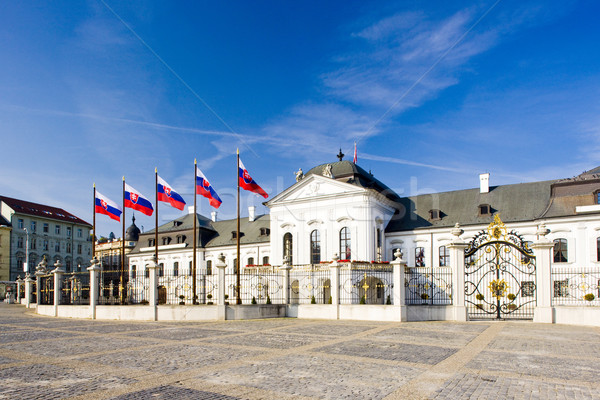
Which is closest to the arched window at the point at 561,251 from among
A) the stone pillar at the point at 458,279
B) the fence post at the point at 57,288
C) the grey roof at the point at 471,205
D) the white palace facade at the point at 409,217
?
the white palace facade at the point at 409,217

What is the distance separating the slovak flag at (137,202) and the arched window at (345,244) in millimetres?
18337

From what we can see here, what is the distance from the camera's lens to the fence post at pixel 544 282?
17.2 m

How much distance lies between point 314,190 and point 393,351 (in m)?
31.9

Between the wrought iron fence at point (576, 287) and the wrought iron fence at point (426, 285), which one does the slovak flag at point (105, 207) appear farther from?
the wrought iron fence at point (576, 287)

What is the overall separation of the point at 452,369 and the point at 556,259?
31301 mm

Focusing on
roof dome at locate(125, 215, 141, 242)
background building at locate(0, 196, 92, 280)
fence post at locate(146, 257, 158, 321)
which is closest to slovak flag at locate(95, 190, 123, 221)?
fence post at locate(146, 257, 158, 321)

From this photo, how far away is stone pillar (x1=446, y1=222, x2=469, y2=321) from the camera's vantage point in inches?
712

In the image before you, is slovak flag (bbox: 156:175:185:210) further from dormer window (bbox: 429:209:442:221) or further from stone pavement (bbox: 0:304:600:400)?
dormer window (bbox: 429:209:442:221)

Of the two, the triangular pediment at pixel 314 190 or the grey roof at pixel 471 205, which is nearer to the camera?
the grey roof at pixel 471 205

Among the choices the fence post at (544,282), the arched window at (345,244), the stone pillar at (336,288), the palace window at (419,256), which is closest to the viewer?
the fence post at (544,282)

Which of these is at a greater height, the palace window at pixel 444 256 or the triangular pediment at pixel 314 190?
the triangular pediment at pixel 314 190

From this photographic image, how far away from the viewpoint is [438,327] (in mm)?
15766

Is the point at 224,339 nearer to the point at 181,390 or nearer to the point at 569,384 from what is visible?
the point at 181,390

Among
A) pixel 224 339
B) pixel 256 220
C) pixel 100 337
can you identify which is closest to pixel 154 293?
pixel 100 337
